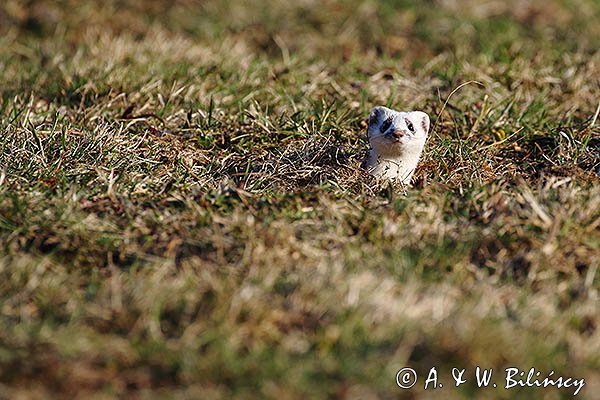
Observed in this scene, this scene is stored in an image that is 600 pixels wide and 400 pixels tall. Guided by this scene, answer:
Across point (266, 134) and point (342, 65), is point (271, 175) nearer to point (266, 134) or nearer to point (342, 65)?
point (266, 134)

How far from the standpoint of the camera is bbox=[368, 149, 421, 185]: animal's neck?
4.55 m

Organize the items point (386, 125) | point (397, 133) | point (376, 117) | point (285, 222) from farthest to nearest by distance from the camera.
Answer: point (376, 117) < point (386, 125) < point (397, 133) < point (285, 222)

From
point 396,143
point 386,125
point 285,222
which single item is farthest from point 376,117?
point 285,222

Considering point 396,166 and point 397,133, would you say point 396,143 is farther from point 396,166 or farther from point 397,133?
point 396,166

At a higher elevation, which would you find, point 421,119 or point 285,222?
point 421,119

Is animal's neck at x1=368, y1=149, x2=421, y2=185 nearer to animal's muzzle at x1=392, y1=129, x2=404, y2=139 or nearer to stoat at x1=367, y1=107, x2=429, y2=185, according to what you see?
stoat at x1=367, y1=107, x2=429, y2=185

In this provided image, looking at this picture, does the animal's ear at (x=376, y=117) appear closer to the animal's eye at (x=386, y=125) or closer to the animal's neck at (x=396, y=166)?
the animal's eye at (x=386, y=125)

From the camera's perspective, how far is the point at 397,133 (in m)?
4.39

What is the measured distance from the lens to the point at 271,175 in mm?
4672

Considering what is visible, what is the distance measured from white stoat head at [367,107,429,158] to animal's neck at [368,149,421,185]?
19mm

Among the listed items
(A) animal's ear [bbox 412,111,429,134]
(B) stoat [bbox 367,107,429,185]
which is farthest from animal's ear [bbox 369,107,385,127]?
(A) animal's ear [bbox 412,111,429,134]

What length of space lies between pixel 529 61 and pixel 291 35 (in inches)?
78.5

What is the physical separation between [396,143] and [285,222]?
78 centimetres

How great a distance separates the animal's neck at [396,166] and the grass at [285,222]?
11 centimetres
